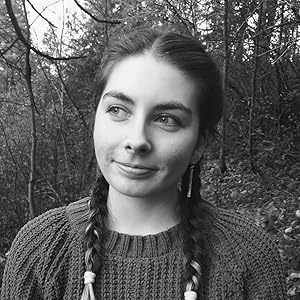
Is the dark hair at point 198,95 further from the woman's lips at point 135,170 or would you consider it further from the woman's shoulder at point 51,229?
the woman's lips at point 135,170

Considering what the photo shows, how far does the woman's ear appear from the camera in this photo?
1.22 meters

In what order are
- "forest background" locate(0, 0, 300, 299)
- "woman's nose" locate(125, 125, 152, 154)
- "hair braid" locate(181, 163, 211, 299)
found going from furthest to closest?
"forest background" locate(0, 0, 300, 299) → "hair braid" locate(181, 163, 211, 299) → "woman's nose" locate(125, 125, 152, 154)

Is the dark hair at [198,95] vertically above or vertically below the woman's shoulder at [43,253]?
above

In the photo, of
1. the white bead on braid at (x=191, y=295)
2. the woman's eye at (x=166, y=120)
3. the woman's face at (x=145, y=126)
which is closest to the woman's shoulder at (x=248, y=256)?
the white bead on braid at (x=191, y=295)

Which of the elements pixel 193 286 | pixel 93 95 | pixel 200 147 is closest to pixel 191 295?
pixel 193 286

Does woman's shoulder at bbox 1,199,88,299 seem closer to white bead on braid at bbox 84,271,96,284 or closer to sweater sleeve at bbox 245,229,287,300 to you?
white bead on braid at bbox 84,271,96,284

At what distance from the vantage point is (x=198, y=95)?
1152mm

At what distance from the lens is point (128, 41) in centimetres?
121

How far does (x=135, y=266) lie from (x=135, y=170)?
0.30 meters

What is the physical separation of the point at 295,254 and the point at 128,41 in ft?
7.43

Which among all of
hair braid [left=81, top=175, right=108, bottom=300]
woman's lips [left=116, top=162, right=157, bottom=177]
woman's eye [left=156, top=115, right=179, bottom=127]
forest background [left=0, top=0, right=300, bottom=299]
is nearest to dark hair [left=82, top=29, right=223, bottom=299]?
hair braid [left=81, top=175, right=108, bottom=300]

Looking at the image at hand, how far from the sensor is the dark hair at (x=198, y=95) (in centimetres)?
115

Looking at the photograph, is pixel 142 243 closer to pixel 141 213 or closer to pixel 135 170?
pixel 141 213

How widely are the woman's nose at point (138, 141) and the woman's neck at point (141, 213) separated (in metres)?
0.19
